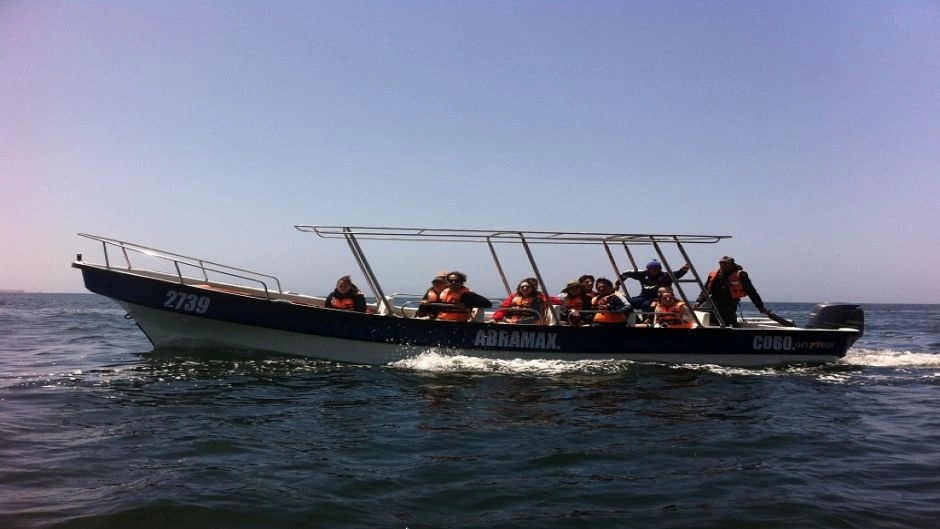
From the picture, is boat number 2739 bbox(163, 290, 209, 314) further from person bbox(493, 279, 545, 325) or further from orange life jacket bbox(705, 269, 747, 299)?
orange life jacket bbox(705, 269, 747, 299)

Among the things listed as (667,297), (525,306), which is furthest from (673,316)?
(525,306)

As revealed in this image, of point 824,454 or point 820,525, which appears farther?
point 824,454

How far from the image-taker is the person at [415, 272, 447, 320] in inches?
491

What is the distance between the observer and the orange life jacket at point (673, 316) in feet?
42.1

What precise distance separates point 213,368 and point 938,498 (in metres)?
9.78

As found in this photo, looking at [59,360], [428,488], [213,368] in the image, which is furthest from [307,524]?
[59,360]

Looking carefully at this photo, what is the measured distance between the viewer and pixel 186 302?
11695mm

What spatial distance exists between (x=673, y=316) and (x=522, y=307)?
2.79m

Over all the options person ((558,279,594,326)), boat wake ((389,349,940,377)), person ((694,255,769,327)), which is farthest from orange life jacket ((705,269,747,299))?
person ((558,279,594,326))

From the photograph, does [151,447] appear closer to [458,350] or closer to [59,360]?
[458,350]

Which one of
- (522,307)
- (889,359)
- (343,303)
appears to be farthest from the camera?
(889,359)

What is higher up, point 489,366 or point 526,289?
point 526,289

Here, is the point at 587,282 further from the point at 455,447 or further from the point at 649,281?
the point at 455,447

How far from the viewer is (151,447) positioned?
21.5ft
